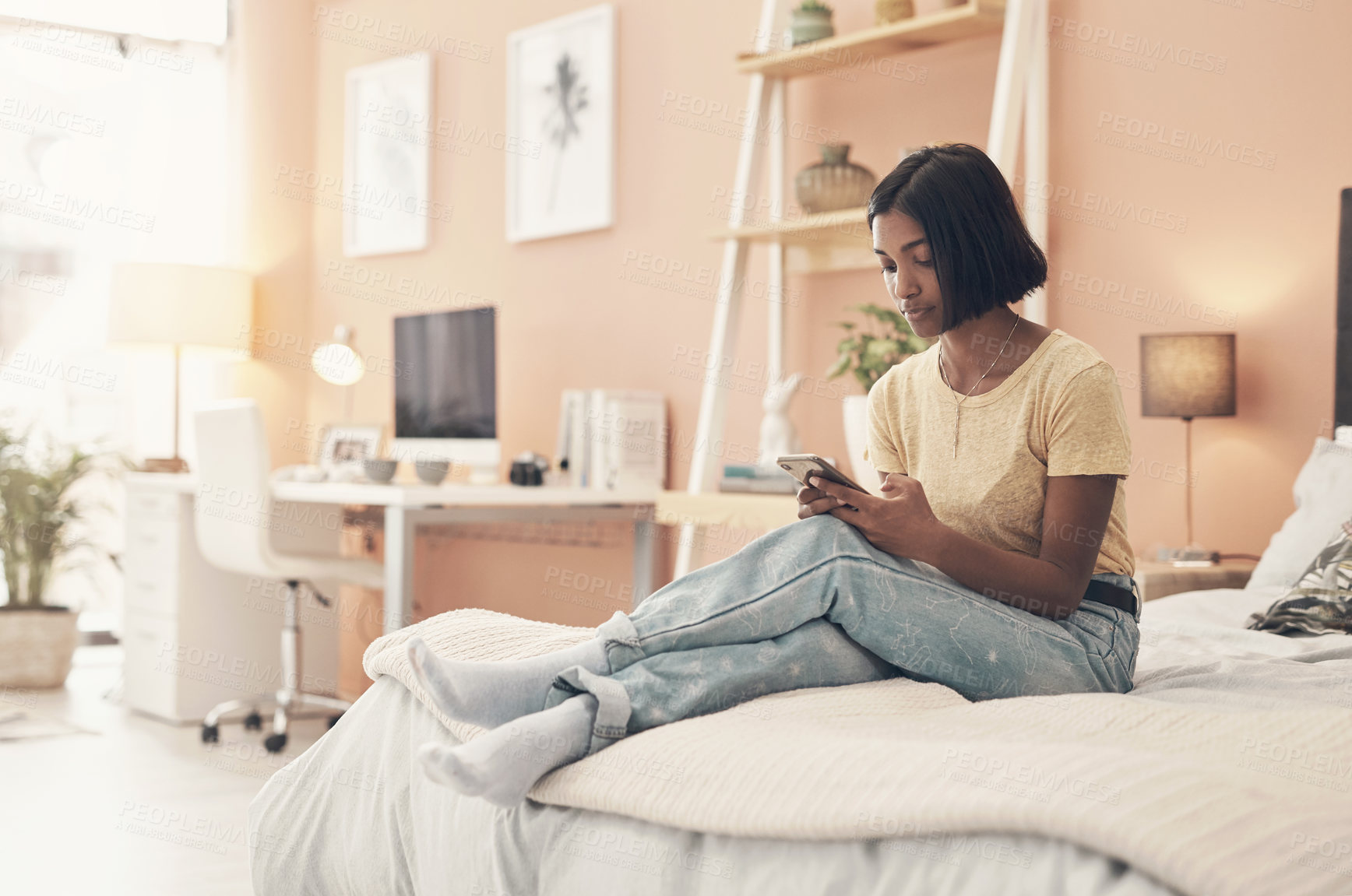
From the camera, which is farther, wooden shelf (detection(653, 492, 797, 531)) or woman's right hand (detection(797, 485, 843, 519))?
wooden shelf (detection(653, 492, 797, 531))

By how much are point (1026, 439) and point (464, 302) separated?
10.1 ft

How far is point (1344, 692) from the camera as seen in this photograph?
4.93 ft

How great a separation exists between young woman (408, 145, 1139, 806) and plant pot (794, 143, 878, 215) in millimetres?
1282

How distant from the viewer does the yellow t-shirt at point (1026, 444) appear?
1.53m

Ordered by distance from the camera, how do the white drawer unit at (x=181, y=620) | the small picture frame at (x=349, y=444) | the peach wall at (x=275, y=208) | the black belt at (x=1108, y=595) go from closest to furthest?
the black belt at (x=1108, y=595)
the white drawer unit at (x=181, y=620)
the small picture frame at (x=349, y=444)
the peach wall at (x=275, y=208)

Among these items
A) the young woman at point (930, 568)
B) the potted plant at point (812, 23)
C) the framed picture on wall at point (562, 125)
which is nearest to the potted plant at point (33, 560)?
the framed picture on wall at point (562, 125)

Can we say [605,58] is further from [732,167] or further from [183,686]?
[183,686]

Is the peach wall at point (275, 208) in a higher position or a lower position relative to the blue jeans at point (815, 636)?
higher

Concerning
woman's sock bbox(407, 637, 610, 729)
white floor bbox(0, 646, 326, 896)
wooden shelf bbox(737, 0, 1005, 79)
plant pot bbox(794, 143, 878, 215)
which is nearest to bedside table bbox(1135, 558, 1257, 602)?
plant pot bbox(794, 143, 878, 215)

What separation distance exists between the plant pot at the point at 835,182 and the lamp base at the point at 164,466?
2446 millimetres

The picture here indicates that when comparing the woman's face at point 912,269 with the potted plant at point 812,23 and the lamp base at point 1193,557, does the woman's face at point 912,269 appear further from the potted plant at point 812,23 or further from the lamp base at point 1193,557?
the potted plant at point 812,23

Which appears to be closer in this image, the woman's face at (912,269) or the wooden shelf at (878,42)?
the woman's face at (912,269)

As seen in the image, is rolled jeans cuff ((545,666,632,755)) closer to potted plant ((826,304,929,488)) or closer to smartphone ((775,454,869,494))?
smartphone ((775,454,869,494))

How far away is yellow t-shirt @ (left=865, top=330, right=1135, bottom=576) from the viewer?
5.02 ft
